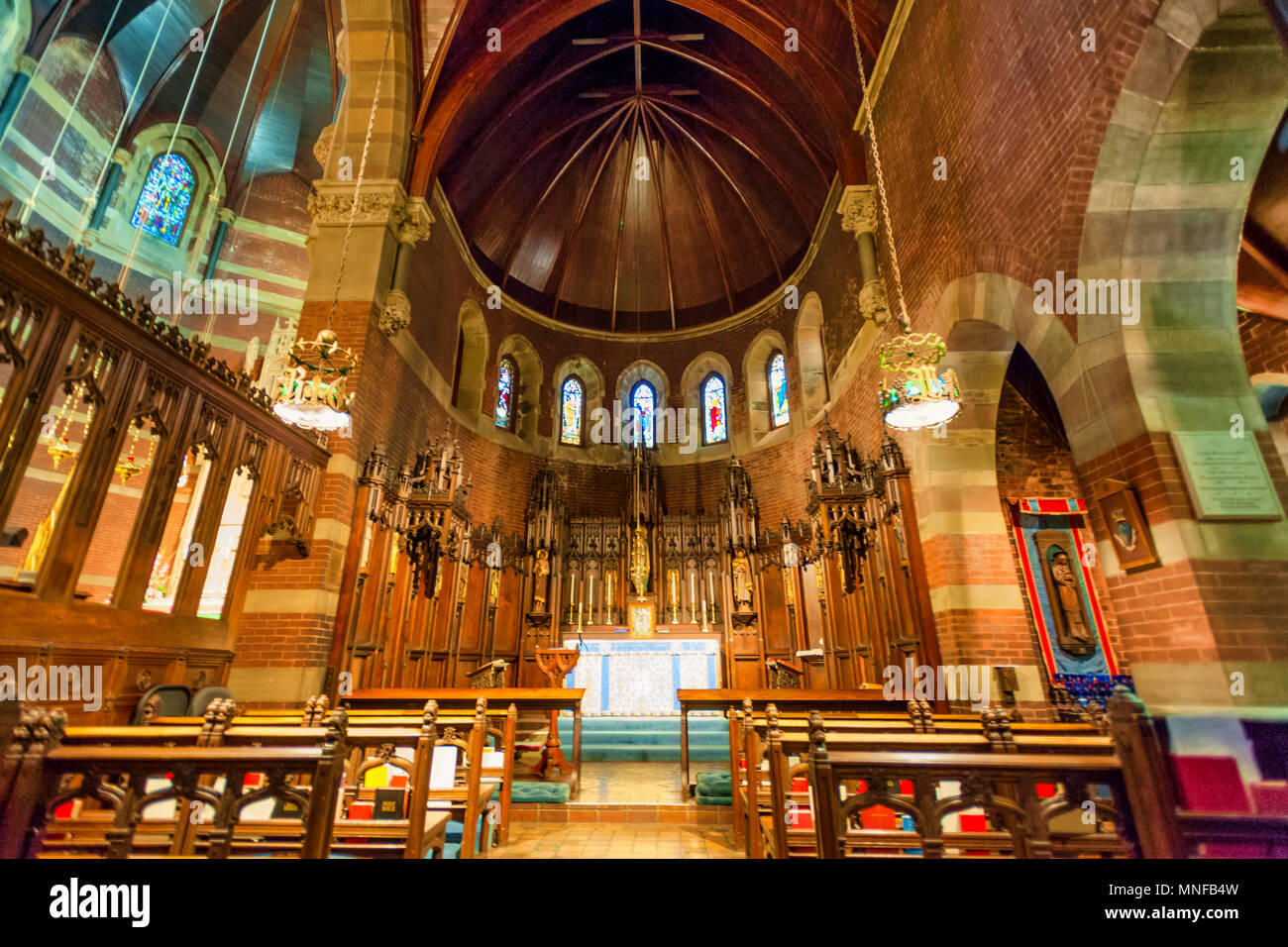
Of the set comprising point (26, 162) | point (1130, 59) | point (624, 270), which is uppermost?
point (624, 270)

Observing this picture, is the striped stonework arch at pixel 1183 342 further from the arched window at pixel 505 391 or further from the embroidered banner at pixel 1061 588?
the arched window at pixel 505 391

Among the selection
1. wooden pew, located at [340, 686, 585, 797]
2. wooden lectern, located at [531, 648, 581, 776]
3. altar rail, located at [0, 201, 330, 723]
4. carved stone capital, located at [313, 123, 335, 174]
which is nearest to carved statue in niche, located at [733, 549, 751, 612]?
wooden lectern, located at [531, 648, 581, 776]

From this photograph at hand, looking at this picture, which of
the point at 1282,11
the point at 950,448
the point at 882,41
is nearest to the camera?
the point at 1282,11

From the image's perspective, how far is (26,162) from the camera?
945 cm

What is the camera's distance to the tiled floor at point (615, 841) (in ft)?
14.0

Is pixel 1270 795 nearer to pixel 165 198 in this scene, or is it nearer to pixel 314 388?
pixel 314 388

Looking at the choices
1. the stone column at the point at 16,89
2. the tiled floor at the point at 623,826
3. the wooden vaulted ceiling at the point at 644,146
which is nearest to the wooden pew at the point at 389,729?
the tiled floor at the point at 623,826

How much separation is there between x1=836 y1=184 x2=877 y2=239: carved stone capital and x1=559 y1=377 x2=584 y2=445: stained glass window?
8.02 m

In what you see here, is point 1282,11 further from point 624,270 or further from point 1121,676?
point 624,270

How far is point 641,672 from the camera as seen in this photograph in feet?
34.1

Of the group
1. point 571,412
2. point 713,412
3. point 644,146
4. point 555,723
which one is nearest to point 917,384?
point 555,723

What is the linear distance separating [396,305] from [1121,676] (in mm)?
11108
